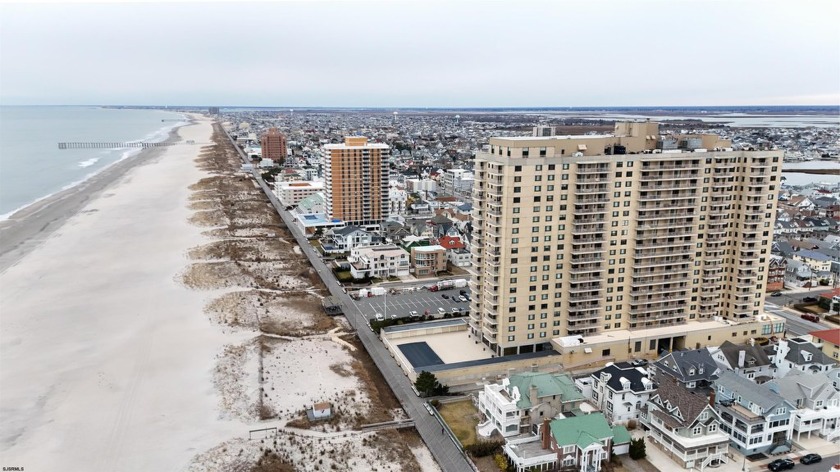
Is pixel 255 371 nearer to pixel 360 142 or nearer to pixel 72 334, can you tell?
pixel 72 334

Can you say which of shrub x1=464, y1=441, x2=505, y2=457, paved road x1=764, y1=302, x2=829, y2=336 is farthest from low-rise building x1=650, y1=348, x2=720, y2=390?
paved road x1=764, y1=302, x2=829, y2=336

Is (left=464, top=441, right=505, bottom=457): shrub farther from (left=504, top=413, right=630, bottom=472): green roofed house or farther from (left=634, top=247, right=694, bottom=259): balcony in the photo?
(left=634, top=247, right=694, bottom=259): balcony

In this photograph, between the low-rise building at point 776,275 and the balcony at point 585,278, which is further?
the low-rise building at point 776,275

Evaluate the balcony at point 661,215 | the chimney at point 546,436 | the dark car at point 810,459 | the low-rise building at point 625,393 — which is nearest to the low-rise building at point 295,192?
the balcony at point 661,215

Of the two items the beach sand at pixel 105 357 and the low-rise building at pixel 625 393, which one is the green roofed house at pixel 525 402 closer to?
the low-rise building at pixel 625 393

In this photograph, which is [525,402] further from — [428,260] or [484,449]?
[428,260]

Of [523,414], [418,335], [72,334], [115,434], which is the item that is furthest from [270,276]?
[523,414]

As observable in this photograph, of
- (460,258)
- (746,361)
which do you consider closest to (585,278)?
(746,361)
